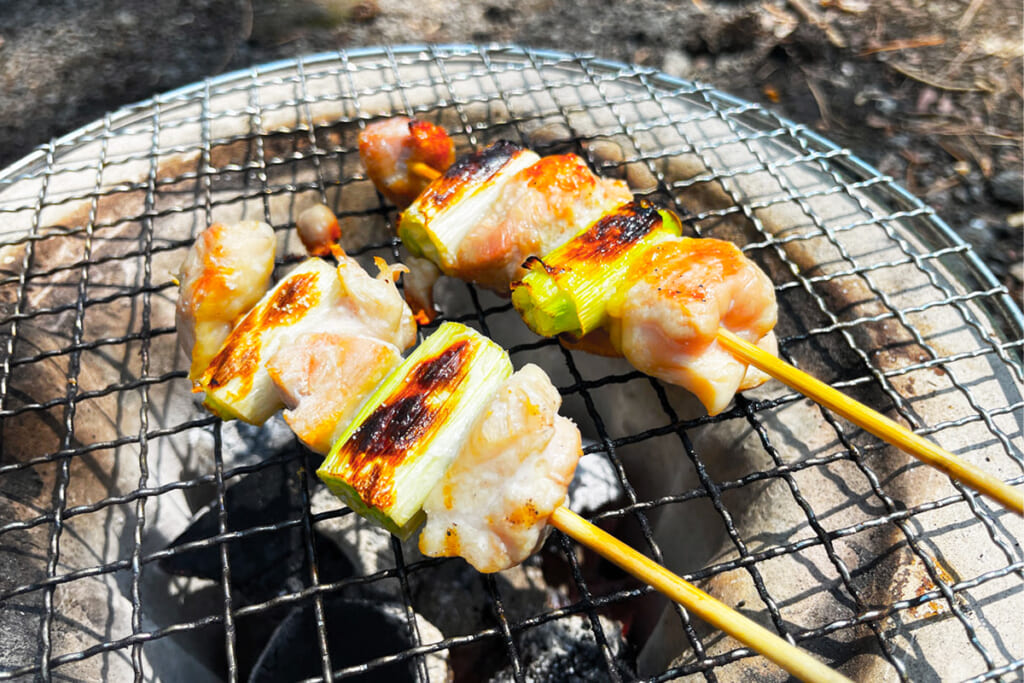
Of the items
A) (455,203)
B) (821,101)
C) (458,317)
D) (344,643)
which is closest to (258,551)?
(344,643)

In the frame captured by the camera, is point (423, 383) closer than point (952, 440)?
Yes

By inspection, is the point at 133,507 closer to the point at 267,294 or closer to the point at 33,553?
the point at 33,553

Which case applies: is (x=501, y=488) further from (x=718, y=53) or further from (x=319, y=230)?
(x=718, y=53)

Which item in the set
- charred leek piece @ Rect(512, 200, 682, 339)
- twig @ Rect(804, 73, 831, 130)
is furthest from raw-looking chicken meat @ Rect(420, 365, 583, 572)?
twig @ Rect(804, 73, 831, 130)

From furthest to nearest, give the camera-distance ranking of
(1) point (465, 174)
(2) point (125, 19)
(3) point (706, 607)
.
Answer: (2) point (125, 19) < (1) point (465, 174) < (3) point (706, 607)

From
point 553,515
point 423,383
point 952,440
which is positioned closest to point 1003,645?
point 952,440

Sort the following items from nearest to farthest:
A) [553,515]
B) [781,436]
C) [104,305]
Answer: [553,515], [781,436], [104,305]
